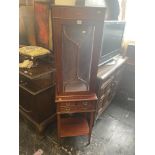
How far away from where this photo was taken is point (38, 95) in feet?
5.24

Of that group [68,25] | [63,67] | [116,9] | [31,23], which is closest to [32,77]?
[63,67]

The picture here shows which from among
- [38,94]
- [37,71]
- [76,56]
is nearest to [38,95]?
[38,94]

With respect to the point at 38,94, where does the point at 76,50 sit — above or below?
above

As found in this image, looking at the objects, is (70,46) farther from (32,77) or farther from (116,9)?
(116,9)

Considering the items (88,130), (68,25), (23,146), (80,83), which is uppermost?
(68,25)

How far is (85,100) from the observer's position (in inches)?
55.3

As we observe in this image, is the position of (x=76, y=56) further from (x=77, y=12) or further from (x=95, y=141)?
(x=95, y=141)

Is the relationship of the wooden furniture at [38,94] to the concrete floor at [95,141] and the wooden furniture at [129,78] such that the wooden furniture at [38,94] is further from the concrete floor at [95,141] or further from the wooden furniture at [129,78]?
the wooden furniture at [129,78]

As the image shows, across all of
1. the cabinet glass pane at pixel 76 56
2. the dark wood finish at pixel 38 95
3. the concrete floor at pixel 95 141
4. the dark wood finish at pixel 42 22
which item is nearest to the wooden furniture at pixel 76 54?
the cabinet glass pane at pixel 76 56

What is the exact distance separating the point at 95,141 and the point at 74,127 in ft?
1.03

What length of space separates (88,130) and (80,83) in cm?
57
